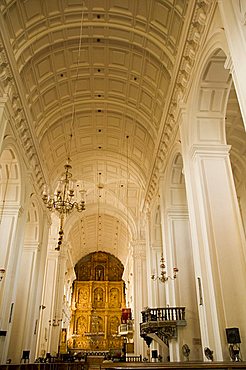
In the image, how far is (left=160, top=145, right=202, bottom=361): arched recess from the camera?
8.73 metres

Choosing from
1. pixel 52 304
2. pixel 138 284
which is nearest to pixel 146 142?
pixel 138 284

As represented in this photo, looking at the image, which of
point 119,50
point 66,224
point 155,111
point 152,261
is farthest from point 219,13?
point 66,224

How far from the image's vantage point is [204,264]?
6719 millimetres

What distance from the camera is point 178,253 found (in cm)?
998

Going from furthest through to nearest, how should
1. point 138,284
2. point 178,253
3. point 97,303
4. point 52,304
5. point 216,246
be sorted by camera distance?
1. point 97,303
2. point 52,304
3. point 138,284
4. point 178,253
5. point 216,246

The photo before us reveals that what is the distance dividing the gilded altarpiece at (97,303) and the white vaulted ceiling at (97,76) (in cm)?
1656

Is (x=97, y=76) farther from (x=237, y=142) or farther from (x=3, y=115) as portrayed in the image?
(x=237, y=142)

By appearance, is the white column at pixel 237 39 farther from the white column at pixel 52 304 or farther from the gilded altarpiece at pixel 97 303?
the gilded altarpiece at pixel 97 303

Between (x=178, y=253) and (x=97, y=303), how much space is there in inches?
855

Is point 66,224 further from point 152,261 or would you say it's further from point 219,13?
point 219,13

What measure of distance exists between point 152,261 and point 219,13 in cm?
967

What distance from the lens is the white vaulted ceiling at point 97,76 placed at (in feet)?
27.4

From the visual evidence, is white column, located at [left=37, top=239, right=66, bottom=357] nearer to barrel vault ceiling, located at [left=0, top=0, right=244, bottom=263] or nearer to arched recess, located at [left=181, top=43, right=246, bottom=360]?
barrel vault ceiling, located at [left=0, top=0, right=244, bottom=263]

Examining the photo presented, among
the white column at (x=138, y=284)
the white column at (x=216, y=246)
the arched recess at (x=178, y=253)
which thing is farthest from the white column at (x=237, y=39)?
the white column at (x=138, y=284)
